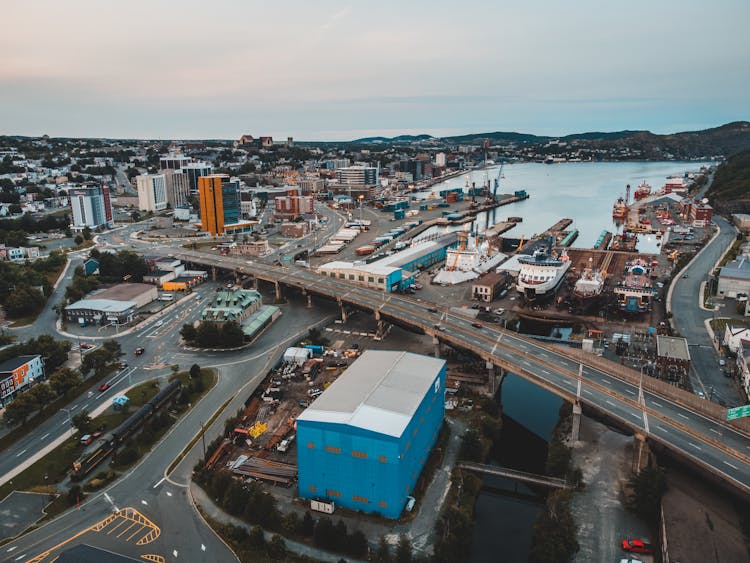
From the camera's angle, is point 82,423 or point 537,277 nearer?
point 82,423

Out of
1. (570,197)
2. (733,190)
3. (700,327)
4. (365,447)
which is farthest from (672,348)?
(570,197)

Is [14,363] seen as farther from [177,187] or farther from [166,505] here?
[177,187]

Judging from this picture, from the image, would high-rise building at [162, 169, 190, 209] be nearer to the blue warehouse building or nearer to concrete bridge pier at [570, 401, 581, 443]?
the blue warehouse building

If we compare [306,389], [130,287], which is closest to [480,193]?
[130,287]

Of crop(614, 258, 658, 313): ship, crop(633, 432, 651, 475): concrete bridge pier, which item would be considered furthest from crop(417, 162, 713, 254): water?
crop(633, 432, 651, 475): concrete bridge pier

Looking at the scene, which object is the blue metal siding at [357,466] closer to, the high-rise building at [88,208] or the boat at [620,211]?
the high-rise building at [88,208]
